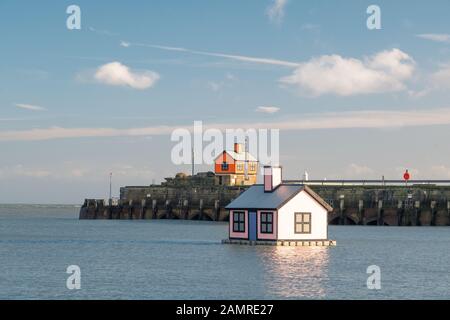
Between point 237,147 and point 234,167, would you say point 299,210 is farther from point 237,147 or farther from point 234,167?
point 234,167

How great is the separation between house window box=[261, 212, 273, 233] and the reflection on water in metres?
1.28

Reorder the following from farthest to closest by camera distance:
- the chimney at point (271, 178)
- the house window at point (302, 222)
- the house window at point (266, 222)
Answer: the chimney at point (271, 178) → the house window at point (302, 222) → the house window at point (266, 222)

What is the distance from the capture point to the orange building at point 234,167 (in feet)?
493

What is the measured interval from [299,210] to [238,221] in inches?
194

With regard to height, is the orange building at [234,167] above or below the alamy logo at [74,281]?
above

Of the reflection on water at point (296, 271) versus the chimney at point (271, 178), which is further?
the chimney at point (271, 178)

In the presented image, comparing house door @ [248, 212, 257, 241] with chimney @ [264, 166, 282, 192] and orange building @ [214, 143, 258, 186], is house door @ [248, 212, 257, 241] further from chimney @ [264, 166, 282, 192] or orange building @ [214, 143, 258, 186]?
orange building @ [214, 143, 258, 186]

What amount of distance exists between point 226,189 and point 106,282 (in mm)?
98536

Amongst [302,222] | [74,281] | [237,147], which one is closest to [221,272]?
[74,281]

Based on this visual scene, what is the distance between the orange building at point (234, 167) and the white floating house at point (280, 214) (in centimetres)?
8752

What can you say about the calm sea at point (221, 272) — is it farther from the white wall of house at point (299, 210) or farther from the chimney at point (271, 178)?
the chimney at point (271, 178)

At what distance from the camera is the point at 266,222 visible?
6003cm

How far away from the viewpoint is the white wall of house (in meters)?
59.1

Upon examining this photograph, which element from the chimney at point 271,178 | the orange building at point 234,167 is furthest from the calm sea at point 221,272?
the orange building at point 234,167
